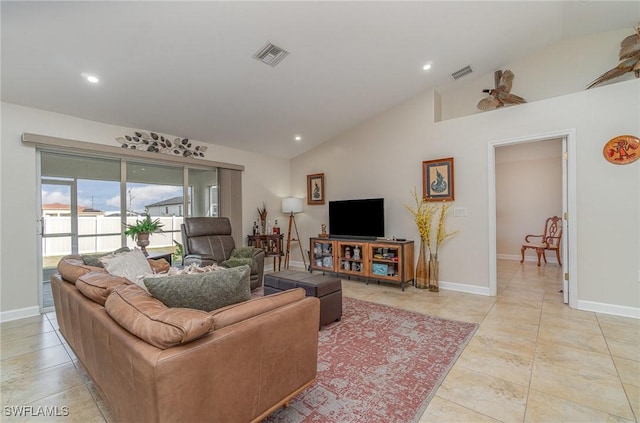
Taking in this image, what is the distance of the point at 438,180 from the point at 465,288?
1.61 meters

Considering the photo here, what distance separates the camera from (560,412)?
1.59 meters

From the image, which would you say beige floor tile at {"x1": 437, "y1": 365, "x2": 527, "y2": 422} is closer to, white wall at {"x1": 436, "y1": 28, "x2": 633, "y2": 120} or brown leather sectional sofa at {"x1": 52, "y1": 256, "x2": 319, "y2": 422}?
brown leather sectional sofa at {"x1": 52, "y1": 256, "x2": 319, "y2": 422}

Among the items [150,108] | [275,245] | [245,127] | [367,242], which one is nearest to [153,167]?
[150,108]

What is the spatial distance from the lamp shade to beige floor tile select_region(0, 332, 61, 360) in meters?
3.73

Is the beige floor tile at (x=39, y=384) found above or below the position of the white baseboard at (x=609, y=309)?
below

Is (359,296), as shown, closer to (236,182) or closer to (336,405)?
(336,405)

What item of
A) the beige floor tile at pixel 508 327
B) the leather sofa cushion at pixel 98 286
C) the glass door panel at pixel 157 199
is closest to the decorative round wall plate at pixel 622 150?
the beige floor tile at pixel 508 327

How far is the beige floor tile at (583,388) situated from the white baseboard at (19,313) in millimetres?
4950

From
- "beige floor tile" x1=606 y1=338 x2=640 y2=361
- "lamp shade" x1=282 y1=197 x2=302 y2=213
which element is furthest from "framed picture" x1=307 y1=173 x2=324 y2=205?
"beige floor tile" x1=606 y1=338 x2=640 y2=361

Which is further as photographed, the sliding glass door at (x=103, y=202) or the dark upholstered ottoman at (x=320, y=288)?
the sliding glass door at (x=103, y=202)

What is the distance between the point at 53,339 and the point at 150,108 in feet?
8.92

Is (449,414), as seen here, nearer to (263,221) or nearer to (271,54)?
(271,54)

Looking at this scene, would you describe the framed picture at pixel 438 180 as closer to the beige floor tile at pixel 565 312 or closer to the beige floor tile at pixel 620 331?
the beige floor tile at pixel 565 312

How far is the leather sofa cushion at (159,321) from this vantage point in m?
1.03
